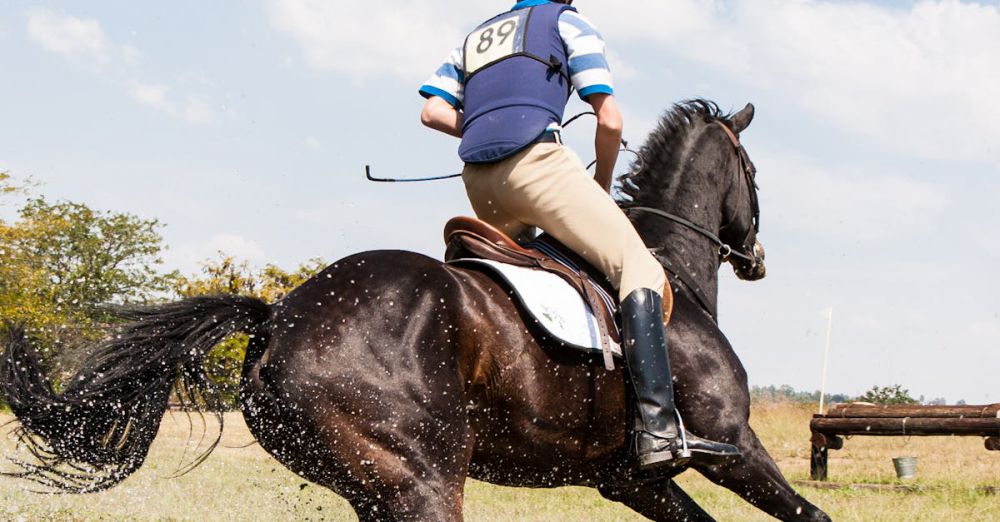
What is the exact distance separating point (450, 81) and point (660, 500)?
8.73ft

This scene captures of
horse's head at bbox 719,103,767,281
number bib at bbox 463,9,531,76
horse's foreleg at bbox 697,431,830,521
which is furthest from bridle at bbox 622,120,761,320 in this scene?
number bib at bbox 463,9,531,76

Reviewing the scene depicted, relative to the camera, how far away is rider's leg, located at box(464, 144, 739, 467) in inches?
186

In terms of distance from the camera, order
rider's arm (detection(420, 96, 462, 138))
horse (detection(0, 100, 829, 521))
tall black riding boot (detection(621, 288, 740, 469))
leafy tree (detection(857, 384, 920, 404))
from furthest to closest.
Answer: leafy tree (detection(857, 384, 920, 404)) < rider's arm (detection(420, 96, 462, 138)) < tall black riding boot (detection(621, 288, 740, 469)) < horse (detection(0, 100, 829, 521))

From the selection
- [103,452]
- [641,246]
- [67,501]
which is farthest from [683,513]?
[67,501]

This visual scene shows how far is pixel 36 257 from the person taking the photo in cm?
4128

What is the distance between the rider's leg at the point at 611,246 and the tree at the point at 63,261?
78.3 feet

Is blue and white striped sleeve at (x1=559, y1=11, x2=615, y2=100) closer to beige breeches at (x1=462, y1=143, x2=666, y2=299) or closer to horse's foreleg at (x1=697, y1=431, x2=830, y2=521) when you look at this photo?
beige breeches at (x1=462, y1=143, x2=666, y2=299)

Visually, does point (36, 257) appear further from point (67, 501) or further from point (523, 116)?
point (523, 116)

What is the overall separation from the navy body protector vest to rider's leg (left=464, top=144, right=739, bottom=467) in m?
0.10

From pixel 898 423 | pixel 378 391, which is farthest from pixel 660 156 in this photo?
pixel 898 423

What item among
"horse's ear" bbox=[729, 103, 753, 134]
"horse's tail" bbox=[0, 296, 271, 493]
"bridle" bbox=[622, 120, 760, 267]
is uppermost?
"horse's ear" bbox=[729, 103, 753, 134]

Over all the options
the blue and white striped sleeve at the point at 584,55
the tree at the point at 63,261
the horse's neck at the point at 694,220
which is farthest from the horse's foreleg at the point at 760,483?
the tree at the point at 63,261

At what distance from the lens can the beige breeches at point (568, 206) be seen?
4758 millimetres

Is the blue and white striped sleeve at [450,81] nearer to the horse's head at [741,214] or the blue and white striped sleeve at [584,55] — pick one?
the blue and white striped sleeve at [584,55]
